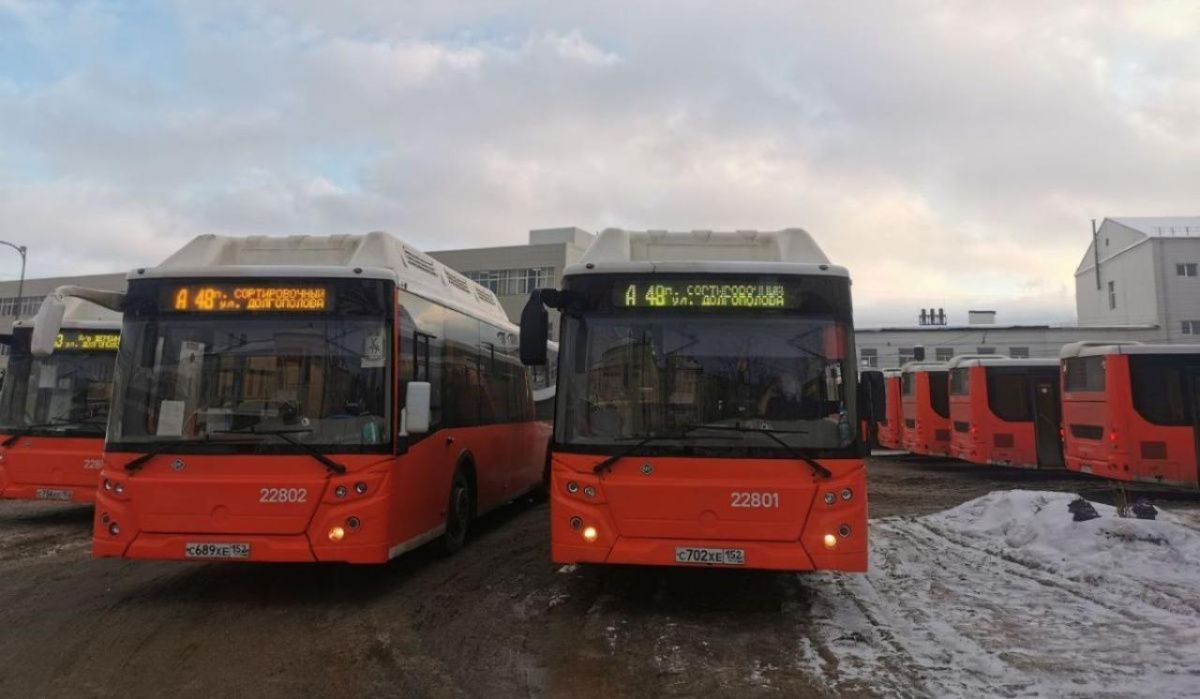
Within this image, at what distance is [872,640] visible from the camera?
584 cm

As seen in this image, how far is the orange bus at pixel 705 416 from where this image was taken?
240 inches

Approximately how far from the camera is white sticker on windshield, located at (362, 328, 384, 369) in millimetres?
6805

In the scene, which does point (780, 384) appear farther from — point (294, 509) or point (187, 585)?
point (187, 585)

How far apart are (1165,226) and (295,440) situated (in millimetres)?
57294

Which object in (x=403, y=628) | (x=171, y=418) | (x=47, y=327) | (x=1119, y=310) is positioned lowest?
(x=403, y=628)

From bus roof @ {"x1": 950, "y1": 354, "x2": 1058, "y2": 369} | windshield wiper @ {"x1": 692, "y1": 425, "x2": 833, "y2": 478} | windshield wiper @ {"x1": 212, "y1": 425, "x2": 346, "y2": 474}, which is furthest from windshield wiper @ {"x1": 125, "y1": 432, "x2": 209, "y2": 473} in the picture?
bus roof @ {"x1": 950, "y1": 354, "x2": 1058, "y2": 369}

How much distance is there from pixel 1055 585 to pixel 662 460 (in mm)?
4312

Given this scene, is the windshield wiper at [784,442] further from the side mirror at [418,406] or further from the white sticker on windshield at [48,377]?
the white sticker on windshield at [48,377]

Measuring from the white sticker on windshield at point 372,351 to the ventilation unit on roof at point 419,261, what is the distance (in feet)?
4.81

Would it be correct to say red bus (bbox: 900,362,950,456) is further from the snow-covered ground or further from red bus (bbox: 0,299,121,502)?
red bus (bbox: 0,299,121,502)

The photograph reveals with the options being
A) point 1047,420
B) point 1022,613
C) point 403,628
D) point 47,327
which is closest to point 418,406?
point 403,628

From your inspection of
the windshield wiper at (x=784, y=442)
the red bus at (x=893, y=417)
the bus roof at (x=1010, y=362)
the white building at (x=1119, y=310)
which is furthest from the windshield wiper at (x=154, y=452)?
the white building at (x=1119, y=310)

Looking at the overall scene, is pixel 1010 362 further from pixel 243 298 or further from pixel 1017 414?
pixel 243 298

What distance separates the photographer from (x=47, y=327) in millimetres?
6211
